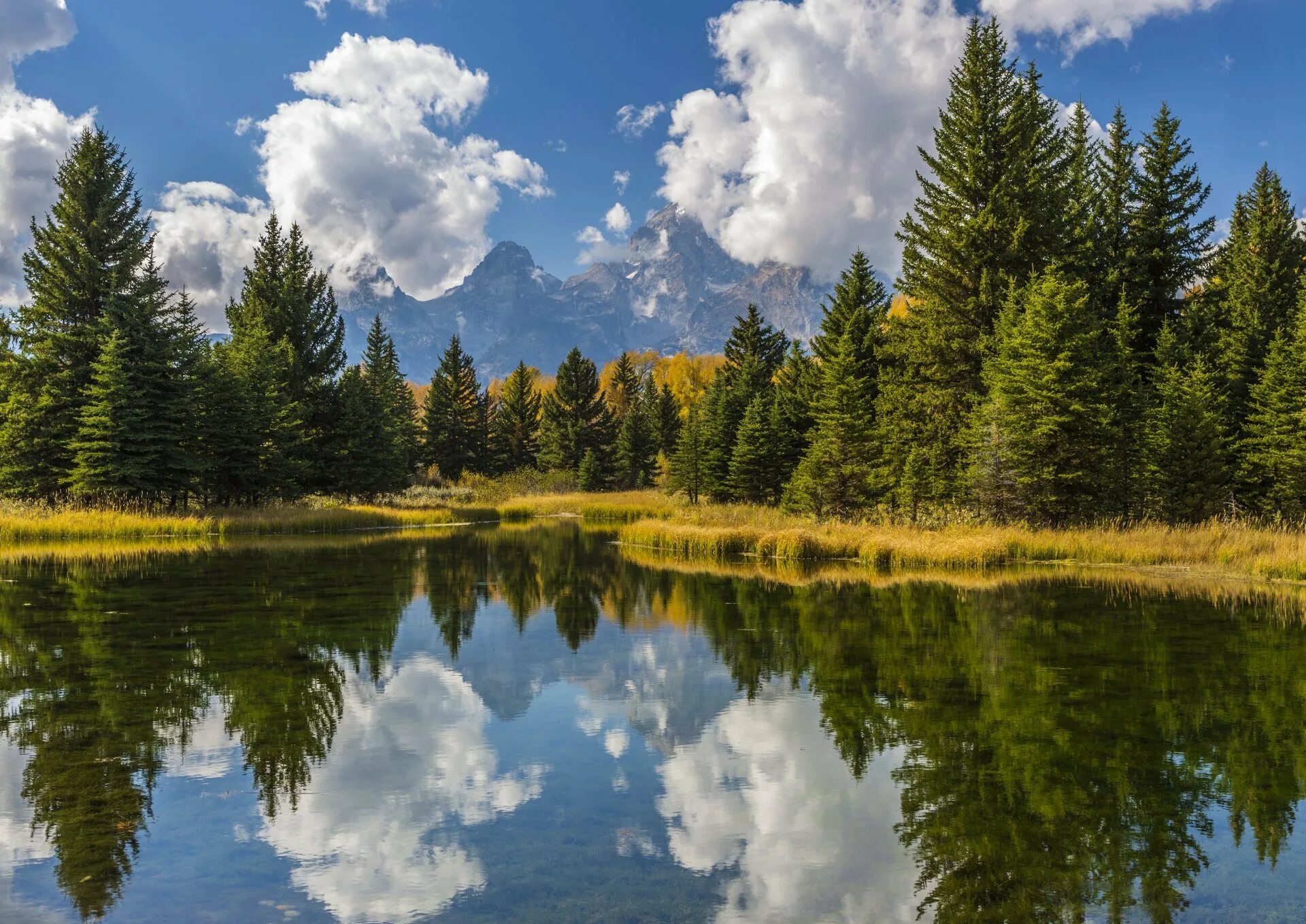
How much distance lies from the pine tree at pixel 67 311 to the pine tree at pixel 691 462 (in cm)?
3488

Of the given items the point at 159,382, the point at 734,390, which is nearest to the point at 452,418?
the point at 734,390

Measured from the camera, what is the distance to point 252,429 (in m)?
43.5

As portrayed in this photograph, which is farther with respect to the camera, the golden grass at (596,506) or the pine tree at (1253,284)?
the golden grass at (596,506)

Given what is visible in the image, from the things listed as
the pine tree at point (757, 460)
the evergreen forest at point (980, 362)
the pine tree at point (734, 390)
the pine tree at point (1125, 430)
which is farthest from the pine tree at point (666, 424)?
the pine tree at point (1125, 430)

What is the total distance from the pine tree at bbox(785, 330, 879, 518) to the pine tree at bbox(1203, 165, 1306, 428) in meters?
14.6

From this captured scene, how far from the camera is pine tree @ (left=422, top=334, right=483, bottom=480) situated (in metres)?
87.8

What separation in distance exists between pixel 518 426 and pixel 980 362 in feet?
229

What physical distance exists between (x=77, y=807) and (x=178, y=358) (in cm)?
3624

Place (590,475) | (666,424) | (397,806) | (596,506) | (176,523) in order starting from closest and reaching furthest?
(397,806) → (176,523) → (596,506) → (590,475) → (666,424)

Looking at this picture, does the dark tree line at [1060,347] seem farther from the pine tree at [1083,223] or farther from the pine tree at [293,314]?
the pine tree at [293,314]

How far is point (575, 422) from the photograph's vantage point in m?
90.8

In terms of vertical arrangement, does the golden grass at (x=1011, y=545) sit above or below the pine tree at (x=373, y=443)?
below

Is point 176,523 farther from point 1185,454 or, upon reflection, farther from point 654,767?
point 1185,454

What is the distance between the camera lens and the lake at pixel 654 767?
17.7 feet
